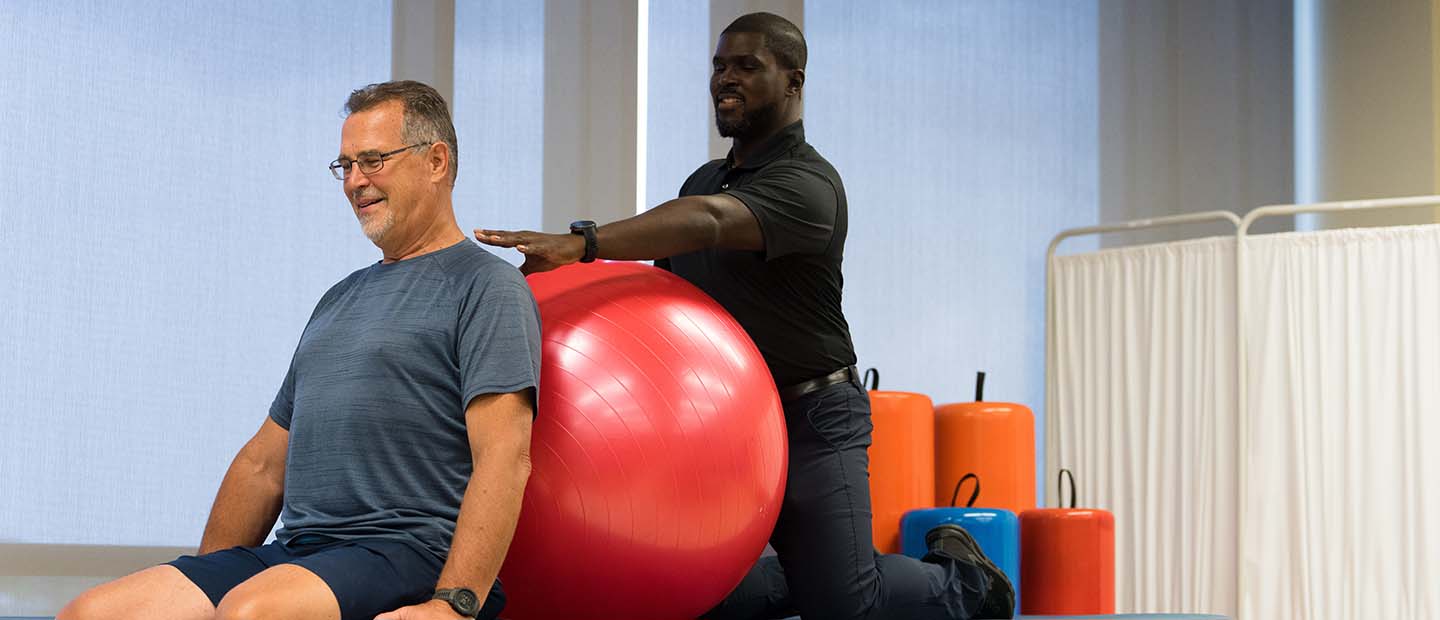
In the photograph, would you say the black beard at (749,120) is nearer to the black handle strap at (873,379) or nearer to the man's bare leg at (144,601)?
the black handle strap at (873,379)

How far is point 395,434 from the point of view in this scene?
2037 mm

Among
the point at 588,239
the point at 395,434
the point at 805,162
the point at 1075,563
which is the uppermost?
the point at 805,162

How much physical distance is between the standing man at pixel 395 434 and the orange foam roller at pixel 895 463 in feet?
5.52

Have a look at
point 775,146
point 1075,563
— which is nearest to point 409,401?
point 775,146

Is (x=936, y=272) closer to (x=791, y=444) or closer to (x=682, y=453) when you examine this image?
(x=791, y=444)

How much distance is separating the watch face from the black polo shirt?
883mm

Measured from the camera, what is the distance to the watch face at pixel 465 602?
1.88 meters

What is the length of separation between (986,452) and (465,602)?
221cm

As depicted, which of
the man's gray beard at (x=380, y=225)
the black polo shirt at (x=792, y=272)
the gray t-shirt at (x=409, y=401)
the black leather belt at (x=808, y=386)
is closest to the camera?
the gray t-shirt at (x=409, y=401)

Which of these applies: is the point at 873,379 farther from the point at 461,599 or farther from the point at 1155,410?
→ the point at 461,599

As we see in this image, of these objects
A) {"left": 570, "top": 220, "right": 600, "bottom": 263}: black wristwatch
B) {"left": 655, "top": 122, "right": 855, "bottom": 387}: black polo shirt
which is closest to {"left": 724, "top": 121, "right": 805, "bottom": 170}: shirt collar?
{"left": 655, "top": 122, "right": 855, "bottom": 387}: black polo shirt

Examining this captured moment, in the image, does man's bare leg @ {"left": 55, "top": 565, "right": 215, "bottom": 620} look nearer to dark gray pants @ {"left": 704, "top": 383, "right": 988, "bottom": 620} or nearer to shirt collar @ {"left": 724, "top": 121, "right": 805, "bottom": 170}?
dark gray pants @ {"left": 704, "top": 383, "right": 988, "bottom": 620}

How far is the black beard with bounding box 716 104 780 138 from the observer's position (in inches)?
107

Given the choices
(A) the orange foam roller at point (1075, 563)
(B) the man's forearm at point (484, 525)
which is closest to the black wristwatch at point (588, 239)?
(B) the man's forearm at point (484, 525)
